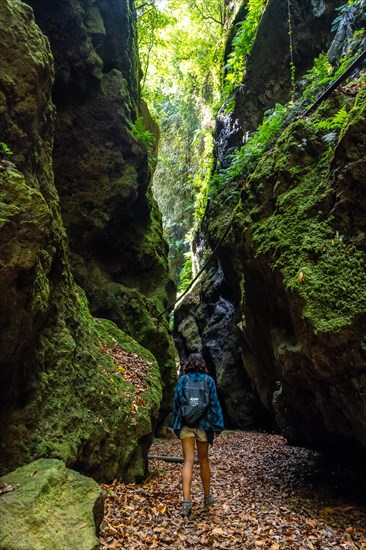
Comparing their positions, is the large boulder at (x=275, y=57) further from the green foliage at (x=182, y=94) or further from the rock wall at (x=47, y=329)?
the rock wall at (x=47, y=329)

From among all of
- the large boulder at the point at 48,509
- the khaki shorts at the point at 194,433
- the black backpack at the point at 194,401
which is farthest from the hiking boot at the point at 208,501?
the large boulder at the point at 48,509

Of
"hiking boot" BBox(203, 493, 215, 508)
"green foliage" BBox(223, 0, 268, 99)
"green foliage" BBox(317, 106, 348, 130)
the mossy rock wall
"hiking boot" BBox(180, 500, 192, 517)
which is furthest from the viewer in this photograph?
"green foliage" BBox(223, 0, 268, 99)

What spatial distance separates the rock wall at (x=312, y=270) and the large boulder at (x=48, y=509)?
3.22 m

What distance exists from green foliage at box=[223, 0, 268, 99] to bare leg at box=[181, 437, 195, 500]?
1348cm

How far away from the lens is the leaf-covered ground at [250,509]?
3.81 metres

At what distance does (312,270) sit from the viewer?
17.1ft

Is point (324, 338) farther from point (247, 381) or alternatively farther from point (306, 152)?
point (247, 381)

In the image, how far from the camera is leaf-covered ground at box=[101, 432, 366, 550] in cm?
381

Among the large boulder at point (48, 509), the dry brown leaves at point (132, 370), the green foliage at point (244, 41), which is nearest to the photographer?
the large boulder at point (48, 509)

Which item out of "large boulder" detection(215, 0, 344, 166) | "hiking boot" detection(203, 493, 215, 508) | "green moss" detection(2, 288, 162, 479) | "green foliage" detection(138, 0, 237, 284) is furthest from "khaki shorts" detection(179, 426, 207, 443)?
"green foliage" detection(138, 0, 237, 284)

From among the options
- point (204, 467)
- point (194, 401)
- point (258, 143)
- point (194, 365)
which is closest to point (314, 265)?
point (194, 365)

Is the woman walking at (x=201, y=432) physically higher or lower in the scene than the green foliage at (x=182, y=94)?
lower

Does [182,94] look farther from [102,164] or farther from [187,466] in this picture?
[187,466]

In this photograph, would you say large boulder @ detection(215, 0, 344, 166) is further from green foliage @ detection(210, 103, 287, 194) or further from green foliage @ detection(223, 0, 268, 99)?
green foliage @ detection(210, 103, 287, 194)
